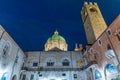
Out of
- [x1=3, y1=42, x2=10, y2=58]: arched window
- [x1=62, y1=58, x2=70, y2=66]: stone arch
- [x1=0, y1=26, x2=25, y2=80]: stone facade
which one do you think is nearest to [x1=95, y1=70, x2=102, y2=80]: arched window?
[x1=62, y1=58, x2=70, y2=66]: stone arch

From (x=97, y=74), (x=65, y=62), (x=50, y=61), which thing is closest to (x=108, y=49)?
(x=97, y=74)

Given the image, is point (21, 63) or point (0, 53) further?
point (21, 63)

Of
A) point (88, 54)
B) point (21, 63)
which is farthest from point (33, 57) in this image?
A: point (88, 54)

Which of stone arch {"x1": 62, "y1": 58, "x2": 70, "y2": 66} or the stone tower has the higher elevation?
the stone tower

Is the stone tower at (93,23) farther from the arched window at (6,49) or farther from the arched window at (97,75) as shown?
the arched window at (6,49)

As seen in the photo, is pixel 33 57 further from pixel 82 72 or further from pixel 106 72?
pixel 106 72

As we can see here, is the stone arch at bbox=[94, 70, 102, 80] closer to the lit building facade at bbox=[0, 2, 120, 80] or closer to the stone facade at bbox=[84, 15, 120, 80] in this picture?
the lit building facade at bbox=[0, 2, 120, 80]

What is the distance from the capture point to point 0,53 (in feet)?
55.6


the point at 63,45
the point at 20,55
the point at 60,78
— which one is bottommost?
the point at 60,78

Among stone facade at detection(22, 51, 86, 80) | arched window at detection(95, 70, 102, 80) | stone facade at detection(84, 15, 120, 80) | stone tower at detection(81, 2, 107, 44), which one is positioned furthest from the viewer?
stone tower at detection(81, 2, 107, 44)

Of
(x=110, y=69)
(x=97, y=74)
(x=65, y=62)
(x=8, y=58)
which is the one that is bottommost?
(x=97, y=74)

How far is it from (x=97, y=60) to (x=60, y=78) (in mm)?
8022

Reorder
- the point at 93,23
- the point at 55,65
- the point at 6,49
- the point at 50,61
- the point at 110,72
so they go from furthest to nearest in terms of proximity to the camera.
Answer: the point at 93,23, the point at 50,61, the point at 55,65, the point at 110,72, the point at 6,49

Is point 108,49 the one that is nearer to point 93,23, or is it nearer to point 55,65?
point 55,65
